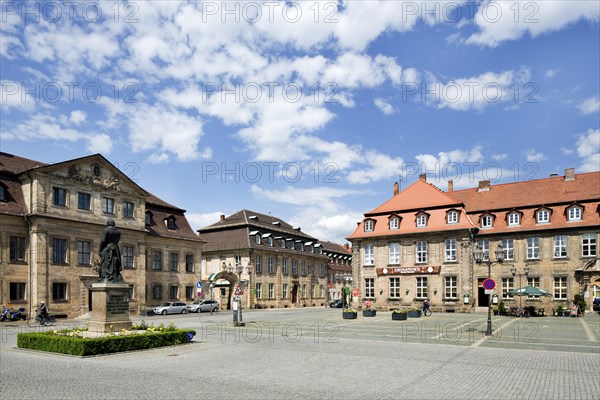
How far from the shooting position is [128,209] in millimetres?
46562

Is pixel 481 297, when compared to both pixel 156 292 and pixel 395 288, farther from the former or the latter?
pixel 156 292

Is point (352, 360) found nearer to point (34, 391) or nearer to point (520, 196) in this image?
point (34, 391)

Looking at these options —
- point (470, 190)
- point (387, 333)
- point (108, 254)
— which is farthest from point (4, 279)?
point (470, 190)

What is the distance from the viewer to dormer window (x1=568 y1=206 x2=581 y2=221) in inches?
1730

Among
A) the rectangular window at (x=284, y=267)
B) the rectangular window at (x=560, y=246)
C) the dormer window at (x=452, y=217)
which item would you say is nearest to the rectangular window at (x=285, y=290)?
the rectangular window at (x=284, y=267)

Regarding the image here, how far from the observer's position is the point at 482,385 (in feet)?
42.2

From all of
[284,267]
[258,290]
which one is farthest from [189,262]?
[284,267]

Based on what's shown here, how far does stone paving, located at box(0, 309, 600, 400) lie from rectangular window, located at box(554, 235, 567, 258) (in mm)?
23478

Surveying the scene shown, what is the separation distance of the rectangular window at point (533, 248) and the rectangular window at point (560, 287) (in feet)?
8.11

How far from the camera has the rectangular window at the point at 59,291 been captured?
128 ft

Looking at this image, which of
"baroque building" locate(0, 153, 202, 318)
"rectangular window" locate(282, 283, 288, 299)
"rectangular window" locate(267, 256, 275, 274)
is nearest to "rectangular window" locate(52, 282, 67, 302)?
"baroque building" locate(0, 153, 202, 318)

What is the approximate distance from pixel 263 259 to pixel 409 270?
21.2 metres

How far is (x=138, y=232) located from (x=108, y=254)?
27.0 m

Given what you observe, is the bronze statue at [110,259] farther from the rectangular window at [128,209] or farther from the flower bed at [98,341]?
the rectangular window at [128,209]
